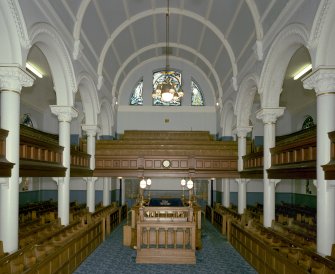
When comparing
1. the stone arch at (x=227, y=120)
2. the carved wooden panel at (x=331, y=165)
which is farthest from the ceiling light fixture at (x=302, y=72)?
the carved wooden panel at (x=331, y=165)

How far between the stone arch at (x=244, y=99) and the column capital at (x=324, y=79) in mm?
6423

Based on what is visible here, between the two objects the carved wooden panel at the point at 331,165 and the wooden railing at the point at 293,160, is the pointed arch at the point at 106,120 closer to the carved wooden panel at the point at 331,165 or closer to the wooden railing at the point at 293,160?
the wooden railing at the point at 293,160

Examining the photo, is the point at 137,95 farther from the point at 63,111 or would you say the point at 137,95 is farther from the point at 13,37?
the point at 13,37

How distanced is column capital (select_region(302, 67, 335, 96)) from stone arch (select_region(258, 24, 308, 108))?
117 centimetres

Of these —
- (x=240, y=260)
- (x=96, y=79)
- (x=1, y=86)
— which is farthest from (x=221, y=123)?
(x=1, y=86)

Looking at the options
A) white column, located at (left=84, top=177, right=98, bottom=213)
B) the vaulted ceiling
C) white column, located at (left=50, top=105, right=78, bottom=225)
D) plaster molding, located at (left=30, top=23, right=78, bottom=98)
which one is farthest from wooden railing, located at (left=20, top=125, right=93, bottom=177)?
the vaulted ceiling

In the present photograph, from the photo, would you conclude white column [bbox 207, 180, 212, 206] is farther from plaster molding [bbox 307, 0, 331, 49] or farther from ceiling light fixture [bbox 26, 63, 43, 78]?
plaster molding [bbox 307, 0, 331, 49]

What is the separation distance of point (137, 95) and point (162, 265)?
54.7ft

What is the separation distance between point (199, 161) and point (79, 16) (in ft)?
28.5

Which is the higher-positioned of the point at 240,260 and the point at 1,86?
the point at 1,86

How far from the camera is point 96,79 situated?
17750mm

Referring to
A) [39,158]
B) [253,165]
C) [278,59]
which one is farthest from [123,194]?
[278,59]

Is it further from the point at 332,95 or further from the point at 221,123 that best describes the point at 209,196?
the point at 332,95

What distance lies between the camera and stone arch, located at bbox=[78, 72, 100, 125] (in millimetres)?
16275
